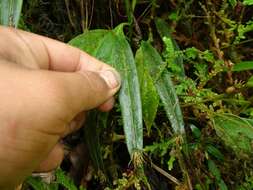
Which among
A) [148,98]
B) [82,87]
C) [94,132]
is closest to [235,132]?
[148,98]

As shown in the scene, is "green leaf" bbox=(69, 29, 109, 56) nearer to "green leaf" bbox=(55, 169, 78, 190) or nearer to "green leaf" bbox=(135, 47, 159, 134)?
"green leaf" bbox=(135, 47, 159, 134)

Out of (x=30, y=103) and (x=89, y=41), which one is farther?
(x=89, y=41)

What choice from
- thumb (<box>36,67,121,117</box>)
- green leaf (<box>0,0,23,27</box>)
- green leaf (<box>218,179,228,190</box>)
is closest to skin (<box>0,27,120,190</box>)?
thumb (<box>36,67,121,117</box>)

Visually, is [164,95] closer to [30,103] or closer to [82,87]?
[82,87]

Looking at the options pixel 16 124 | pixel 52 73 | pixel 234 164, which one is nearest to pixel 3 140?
pixel 16 124

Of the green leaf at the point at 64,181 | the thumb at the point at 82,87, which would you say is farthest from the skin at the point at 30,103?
the green leaf at the point at 64,181

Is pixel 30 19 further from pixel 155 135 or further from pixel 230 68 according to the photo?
pixel 230 68

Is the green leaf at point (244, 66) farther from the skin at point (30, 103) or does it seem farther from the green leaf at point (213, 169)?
the skin at point (30, 103)
